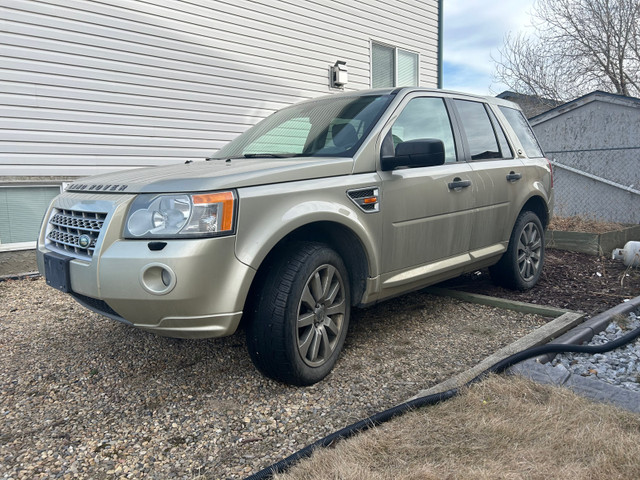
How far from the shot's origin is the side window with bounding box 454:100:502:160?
4.19 m

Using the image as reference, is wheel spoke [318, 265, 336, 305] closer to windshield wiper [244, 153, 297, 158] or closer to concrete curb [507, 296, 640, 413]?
windshield wiper [244, 153, 297, 158]

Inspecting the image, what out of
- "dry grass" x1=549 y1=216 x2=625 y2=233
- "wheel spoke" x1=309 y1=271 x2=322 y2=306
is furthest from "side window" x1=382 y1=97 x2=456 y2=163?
"dry grass" x1=549 y1=216 x2=625 y2=233

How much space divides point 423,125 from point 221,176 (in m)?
1.84

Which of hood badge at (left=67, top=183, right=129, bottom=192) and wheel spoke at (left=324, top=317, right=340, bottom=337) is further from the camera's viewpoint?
wheel spoke at (left=324, top=317, right=340, bottom=337)

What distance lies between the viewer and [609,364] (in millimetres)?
3189

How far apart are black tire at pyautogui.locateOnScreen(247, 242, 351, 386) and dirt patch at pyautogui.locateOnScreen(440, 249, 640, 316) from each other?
2.37m

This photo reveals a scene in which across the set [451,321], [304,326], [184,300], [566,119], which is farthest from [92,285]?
[566,119]

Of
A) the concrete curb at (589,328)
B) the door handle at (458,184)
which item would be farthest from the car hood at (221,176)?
the concrete curb at (589,328)

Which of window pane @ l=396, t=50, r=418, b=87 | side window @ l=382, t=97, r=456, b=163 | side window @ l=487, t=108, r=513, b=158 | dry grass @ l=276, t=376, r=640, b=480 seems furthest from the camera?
window pane @ l=396, t=50, r=418, b=87

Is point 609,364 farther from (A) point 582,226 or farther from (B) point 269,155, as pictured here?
(A) point 582,226

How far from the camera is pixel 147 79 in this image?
6688 mm

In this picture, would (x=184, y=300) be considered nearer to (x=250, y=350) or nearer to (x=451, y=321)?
(x=250, y=350)

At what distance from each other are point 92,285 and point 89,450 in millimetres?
776

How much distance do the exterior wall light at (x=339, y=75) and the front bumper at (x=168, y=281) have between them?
6836mm
